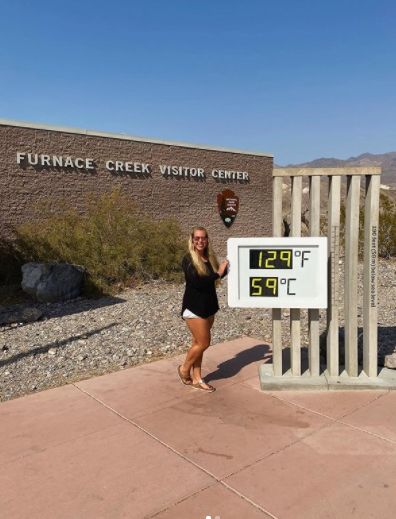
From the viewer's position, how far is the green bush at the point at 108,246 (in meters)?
11.9

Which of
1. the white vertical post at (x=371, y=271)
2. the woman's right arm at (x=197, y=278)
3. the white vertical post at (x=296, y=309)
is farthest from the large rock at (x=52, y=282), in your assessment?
the white vertical post at (x=371, y=271)

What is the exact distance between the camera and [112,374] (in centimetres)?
527

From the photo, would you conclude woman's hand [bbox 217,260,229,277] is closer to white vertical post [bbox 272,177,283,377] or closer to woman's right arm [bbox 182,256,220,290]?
woman's right arm [bbox 182,256,220,290]

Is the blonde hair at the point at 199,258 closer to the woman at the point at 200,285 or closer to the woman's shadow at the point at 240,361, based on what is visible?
the woman at the point at 200,285

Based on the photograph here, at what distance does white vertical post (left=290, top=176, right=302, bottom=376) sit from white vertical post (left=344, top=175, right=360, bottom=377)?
52cm

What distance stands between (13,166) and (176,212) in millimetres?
7226

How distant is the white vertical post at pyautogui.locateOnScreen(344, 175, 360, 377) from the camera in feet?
14.9

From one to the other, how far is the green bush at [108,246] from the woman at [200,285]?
23.2 feet

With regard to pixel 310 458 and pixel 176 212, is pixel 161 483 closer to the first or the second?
pixel 310 458

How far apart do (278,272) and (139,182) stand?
1372 cm

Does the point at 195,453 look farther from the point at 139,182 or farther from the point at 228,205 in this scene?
the point at 228,205

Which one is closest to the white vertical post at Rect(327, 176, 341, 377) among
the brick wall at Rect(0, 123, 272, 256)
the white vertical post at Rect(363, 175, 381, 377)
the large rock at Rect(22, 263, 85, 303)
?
the white vertical post at Rect(363, 175, 381, 377)

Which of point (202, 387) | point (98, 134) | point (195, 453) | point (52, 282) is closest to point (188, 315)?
point (202, 387)

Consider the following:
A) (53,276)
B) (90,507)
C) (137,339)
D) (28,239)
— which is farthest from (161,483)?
(28,239)
